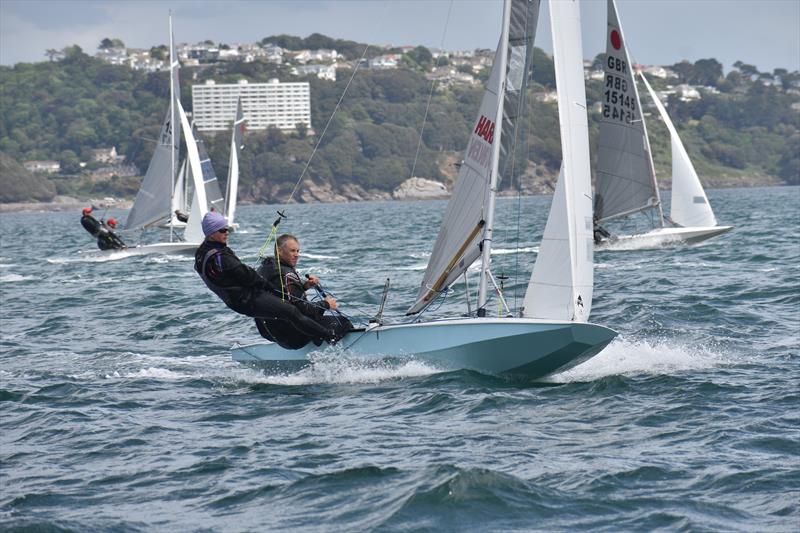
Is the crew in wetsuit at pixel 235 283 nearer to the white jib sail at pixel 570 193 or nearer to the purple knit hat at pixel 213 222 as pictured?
the purple knit hat at pixel 213 222

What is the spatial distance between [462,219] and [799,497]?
4.48 meters

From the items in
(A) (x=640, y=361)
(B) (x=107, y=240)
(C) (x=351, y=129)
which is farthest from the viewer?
(C) (x=351, y=129)

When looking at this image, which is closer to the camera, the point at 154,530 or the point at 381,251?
the point at 154,530

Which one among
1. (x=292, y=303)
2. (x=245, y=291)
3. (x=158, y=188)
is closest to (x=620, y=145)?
(x=158, y=188)

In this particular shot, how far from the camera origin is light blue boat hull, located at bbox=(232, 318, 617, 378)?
9.57m

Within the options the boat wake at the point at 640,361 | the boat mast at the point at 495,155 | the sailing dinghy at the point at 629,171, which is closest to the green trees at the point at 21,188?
the sailing dinghy at the point at 629,171

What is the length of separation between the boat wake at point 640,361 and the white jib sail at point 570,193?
1.94 feet

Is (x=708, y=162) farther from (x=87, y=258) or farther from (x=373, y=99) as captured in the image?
(x=87, y=258)

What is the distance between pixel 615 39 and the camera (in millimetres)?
24281

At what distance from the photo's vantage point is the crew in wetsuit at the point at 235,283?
9.78 metres

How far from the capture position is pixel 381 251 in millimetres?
29562

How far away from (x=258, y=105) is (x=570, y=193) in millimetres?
162145

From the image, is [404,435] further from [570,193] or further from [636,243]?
[636,243]

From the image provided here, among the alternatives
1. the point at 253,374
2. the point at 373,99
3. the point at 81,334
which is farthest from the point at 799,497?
the point at 373,99
